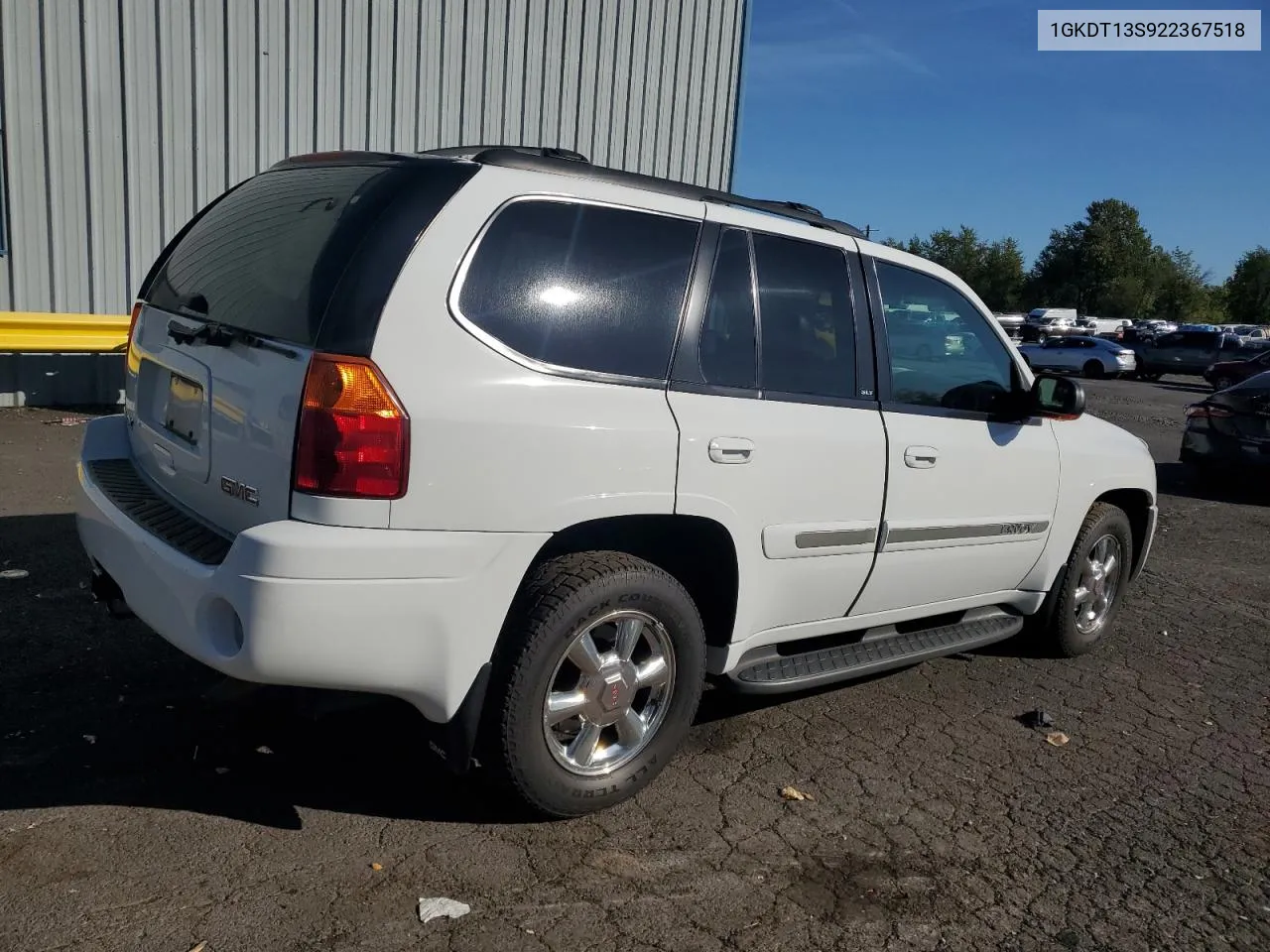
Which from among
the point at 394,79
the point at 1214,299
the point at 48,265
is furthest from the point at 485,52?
the point at 1214,299

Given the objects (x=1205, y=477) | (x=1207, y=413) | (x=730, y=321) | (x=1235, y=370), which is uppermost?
(x=730, y=321)

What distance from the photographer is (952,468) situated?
4.42 m

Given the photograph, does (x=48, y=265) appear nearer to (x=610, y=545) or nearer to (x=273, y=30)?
(x=273, y=30)

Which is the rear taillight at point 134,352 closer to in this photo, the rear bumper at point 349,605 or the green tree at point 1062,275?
the rear bumper at point 349,605

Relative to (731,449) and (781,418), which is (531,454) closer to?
(731,449)

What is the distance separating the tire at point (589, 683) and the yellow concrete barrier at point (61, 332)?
8.22 m

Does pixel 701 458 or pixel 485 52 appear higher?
pixel 485 52

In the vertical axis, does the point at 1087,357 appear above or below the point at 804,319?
below

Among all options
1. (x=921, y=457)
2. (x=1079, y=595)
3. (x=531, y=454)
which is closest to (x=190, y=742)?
(x=531, y=454)

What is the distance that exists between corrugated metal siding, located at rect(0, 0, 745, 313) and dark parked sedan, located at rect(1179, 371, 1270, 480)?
6738mm

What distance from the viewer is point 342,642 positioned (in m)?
2.91

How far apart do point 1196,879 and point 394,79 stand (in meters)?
10.8

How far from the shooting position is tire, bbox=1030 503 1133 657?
5355 millimetres

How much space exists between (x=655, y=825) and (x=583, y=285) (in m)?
1.70
